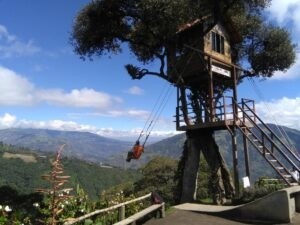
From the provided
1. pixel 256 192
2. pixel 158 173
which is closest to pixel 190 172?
pixel 256 192

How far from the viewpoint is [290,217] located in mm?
15836

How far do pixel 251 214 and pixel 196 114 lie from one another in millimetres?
9465

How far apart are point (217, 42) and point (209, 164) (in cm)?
768

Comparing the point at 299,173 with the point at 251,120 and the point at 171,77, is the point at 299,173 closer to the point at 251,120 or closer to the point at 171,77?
the point at 251,120

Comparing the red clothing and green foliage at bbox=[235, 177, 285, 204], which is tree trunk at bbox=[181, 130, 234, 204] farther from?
the red clothing

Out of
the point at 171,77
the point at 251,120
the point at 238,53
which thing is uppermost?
the point at 238,53

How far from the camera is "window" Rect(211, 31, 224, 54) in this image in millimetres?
26250

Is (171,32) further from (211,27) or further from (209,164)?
(209,164)

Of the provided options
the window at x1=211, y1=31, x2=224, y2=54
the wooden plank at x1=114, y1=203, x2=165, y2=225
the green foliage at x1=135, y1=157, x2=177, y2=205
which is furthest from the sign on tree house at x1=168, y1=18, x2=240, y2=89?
the green foliage at x1=135, y1=157, x2=177, y2=205


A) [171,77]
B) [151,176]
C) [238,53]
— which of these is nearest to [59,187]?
[171,77]

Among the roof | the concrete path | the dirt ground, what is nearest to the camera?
the dirt ground

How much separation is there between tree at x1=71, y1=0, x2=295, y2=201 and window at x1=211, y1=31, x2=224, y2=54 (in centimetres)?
102

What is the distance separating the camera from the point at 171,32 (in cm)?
2489

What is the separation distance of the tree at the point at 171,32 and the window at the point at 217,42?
1.02 m
